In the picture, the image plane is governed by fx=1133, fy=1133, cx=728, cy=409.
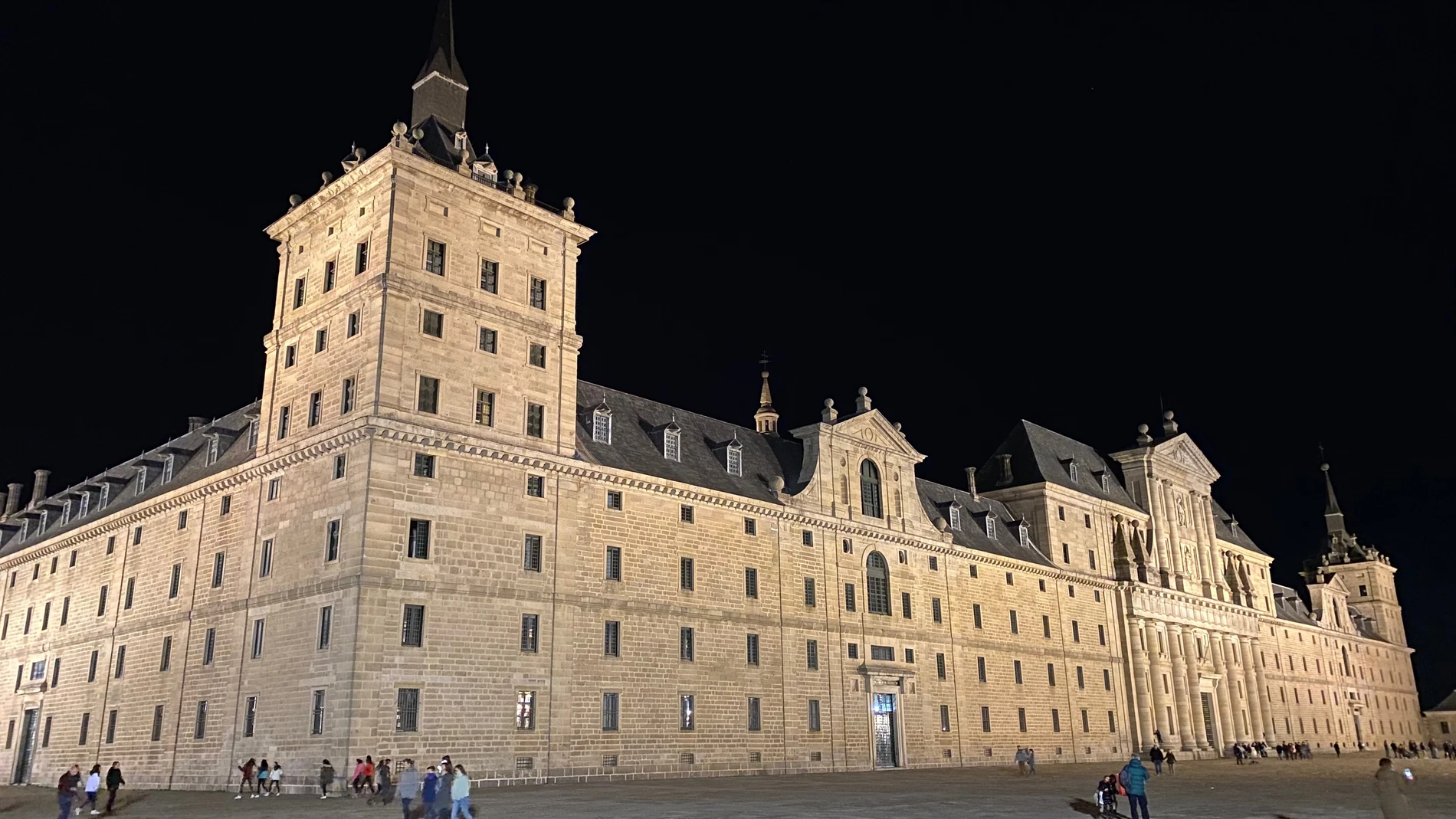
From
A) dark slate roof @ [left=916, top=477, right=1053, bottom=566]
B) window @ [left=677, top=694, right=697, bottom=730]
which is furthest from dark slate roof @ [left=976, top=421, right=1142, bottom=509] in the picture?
window @ [left=677, top=694, right=697, bottom=730]

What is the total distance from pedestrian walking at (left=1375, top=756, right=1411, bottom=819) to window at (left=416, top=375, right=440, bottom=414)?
32.0 m

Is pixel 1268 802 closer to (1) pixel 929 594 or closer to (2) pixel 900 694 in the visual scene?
(2) pixel 900 694

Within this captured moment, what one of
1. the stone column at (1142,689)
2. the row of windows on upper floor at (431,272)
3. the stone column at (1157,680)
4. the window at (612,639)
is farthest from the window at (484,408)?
the stone column at (1157,680)

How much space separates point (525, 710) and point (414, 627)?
5.43m

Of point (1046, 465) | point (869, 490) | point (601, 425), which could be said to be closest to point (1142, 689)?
point (1046, 465)

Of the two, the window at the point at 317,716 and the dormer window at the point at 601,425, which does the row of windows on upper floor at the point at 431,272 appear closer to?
the dormer window at the point at 601,425

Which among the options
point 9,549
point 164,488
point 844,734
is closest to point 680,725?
point 844,734

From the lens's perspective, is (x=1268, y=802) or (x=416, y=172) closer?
(x=1268, y=802)

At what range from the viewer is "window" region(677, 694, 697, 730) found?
47.4 metres

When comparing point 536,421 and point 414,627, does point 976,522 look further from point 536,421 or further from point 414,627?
point 414,627

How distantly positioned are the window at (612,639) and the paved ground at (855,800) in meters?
5.28

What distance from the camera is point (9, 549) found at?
231 ft

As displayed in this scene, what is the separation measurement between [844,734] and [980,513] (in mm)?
23639

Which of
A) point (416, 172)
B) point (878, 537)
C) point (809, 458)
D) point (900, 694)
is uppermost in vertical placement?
point (416, 172)
